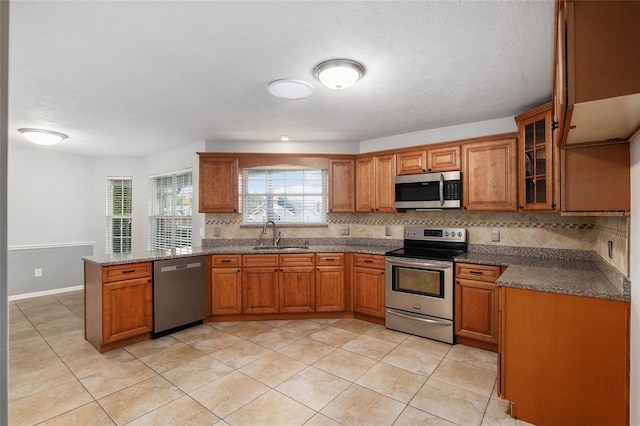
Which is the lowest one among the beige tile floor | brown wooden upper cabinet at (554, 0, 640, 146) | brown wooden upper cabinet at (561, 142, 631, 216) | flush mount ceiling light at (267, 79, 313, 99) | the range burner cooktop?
the beige tile floor

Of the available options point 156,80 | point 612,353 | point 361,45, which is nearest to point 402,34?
point 361,45

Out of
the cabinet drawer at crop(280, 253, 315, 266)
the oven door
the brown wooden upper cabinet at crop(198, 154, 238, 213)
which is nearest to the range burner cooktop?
the oven door

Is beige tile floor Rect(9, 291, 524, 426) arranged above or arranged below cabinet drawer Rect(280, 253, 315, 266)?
below

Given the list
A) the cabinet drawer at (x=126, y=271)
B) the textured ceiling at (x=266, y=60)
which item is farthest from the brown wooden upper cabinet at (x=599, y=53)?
the cabinet drawer at (x=126, y=271)

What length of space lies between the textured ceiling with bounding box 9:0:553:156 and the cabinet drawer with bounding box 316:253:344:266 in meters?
1.63

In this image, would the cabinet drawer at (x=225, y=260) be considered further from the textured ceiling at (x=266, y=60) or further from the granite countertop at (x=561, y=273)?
the granite countertop at (x=561, y=273)

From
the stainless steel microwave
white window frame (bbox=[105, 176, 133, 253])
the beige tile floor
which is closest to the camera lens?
the beige tile floor

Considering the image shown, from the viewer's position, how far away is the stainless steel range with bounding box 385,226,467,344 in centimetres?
330

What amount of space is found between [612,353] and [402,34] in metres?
2.24

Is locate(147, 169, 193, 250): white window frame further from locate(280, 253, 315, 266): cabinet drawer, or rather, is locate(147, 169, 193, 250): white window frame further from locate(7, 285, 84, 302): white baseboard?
locate(280, 253, 315, 266): cabinet drawer

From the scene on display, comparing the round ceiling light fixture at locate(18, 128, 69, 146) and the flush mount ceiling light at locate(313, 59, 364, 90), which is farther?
the round ceiling light fixture at locate(18, 128, 69, 146)

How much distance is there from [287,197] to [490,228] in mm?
2680

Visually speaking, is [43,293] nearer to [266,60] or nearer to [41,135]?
[41,135]

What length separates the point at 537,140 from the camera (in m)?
2.95
